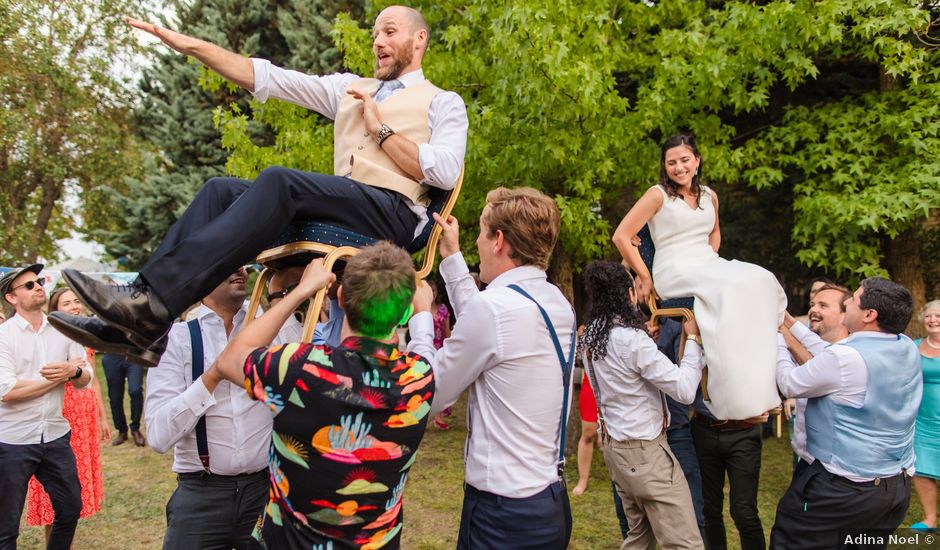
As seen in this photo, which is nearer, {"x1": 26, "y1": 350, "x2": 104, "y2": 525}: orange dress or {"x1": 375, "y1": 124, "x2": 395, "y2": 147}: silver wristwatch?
{"x1": 375, "y1": 124, "x2": 395, "y2": 147}: silver wristwatch

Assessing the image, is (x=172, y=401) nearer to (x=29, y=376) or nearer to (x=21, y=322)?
(x=29, y=376)

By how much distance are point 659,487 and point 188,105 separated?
1560cm

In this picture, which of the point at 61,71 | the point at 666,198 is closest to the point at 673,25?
the point at 666,198

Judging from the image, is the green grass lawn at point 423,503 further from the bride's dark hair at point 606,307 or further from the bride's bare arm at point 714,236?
the bride's bare arm at point 714,236

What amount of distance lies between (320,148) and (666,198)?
479 cm

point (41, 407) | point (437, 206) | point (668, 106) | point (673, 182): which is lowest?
point (41, 407)

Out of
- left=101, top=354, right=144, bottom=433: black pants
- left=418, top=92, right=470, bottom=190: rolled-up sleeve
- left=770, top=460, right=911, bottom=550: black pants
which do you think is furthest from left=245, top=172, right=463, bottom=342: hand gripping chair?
left=101, top=354, right=144, bottom=433: black pants

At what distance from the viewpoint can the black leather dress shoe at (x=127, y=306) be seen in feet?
6.93

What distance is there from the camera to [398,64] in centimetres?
290

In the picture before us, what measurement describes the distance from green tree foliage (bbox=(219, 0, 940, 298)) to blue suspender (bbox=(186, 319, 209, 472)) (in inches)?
167

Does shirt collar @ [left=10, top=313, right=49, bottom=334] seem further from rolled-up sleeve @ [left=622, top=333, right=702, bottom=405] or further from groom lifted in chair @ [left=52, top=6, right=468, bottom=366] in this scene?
rolled-up sleeve @ [left=622, top=333, right=702, bottom=405]

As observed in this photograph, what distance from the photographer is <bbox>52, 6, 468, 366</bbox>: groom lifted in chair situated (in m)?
2.21

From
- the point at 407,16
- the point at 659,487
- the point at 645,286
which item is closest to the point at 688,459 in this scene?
the point at 659,487

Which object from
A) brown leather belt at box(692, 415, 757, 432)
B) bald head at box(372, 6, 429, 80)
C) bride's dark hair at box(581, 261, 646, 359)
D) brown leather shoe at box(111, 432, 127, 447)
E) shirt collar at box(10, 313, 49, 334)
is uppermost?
bald head at box(372, 6, 429, 80)
